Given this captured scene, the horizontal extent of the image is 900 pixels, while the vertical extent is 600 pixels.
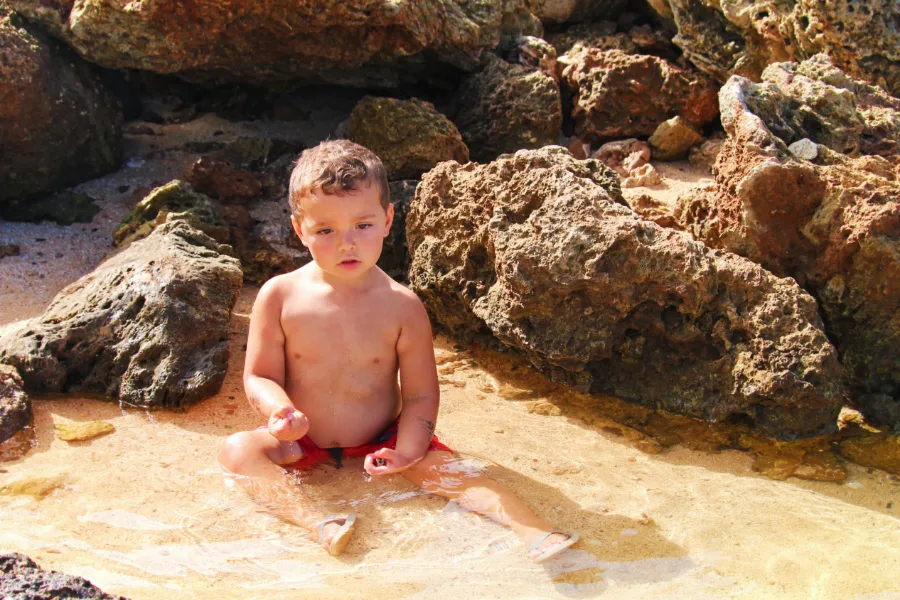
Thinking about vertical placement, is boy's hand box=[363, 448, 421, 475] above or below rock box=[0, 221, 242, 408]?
below

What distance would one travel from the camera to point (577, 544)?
279 cm

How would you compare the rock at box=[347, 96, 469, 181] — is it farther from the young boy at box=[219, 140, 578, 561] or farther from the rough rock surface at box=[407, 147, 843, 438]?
the young boy at box=[219, 140, 578, 561]

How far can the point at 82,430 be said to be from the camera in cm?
349

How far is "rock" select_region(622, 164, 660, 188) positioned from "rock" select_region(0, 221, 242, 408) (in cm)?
288

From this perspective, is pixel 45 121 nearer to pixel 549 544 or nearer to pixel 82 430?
pixel 82 430

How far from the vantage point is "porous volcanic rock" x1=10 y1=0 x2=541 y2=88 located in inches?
195

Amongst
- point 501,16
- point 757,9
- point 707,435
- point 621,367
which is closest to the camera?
point 707,435

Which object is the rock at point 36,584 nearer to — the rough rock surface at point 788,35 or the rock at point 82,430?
the rock at point 82,430

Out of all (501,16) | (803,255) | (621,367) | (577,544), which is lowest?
(577,544)

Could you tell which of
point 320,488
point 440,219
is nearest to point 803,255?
point 440,219

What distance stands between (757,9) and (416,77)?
7.62ft

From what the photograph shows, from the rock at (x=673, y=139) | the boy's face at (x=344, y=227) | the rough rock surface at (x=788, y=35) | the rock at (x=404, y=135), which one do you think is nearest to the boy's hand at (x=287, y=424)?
the boy's face at (x=344, y=227)

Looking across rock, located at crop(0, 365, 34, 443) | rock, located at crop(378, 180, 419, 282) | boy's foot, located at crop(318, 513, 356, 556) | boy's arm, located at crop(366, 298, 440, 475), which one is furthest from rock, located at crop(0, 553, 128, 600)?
rock, located at crop(378, 180, 419, 282)

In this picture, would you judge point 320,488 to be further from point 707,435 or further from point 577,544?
point 707,435
